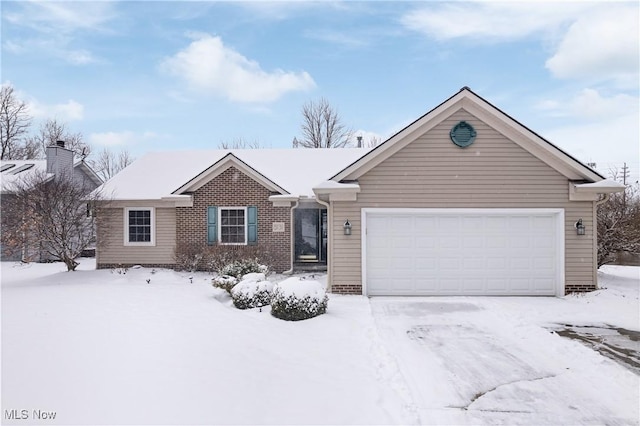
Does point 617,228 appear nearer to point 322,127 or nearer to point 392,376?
point 392,376

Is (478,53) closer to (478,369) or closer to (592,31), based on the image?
(592,31)

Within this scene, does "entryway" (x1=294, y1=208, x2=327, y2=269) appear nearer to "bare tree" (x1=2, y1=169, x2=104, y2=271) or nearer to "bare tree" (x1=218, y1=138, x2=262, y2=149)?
"bare tree" (x1=2, y1=169, x2=104, y2=271)

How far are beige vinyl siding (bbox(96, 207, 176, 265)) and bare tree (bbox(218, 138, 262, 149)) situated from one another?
83.4 feet

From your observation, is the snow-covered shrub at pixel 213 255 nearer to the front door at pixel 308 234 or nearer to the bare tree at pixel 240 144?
the front door at pixel 308 234

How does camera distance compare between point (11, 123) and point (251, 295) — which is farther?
point (11, 123)

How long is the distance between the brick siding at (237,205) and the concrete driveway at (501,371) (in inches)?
283

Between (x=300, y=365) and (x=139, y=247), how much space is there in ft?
40.8

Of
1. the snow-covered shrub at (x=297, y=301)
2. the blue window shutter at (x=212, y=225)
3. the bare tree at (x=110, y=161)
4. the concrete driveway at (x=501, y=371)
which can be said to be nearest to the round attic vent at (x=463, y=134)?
Answer: the concrete driveway at (x=501, y=371)

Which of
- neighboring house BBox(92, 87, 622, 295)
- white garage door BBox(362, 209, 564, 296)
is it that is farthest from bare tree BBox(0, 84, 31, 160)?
white garage door BBox(362, 209, 564, 296)

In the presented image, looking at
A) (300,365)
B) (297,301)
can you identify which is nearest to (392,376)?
(300,365)

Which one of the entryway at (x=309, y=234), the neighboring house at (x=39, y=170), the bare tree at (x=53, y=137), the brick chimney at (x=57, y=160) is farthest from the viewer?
the bare tree at (x=53, y=137)

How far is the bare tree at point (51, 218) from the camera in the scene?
13.7m

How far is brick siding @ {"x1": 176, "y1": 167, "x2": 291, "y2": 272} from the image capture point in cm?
1568

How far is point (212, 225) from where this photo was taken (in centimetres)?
1566
